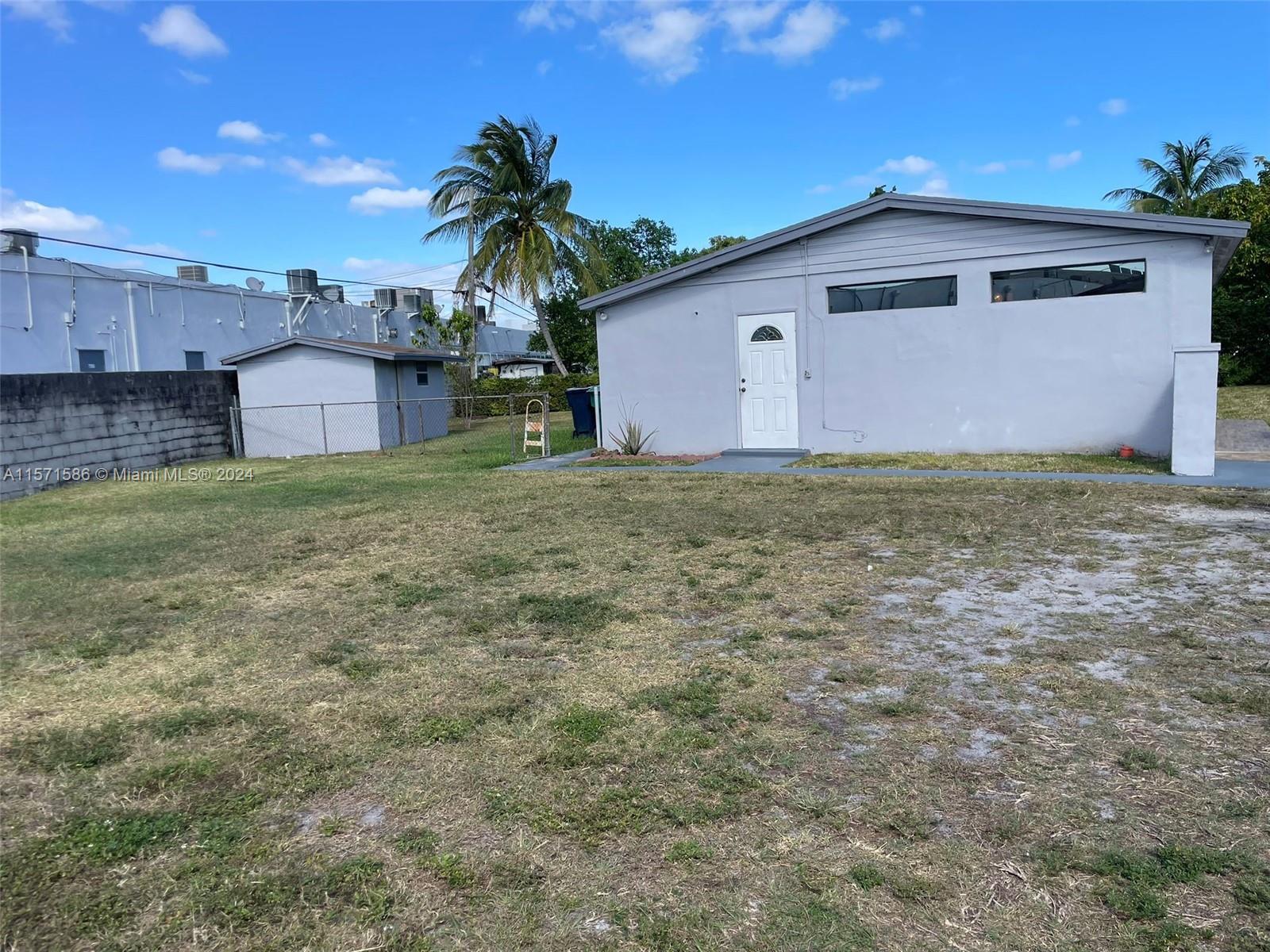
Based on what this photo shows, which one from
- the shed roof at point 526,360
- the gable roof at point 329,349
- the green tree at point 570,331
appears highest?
the green tree at point 570,331

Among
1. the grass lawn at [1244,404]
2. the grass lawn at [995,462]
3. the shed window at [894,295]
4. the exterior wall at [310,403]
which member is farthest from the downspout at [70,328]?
the grass lawn at [1244,404]

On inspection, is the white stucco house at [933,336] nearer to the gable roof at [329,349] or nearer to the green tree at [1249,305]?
the gable roof at [329,349]

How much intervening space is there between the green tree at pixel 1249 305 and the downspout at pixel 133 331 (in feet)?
91.5

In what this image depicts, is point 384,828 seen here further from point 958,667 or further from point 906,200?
point 906,200

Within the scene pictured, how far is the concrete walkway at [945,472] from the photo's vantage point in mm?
9570

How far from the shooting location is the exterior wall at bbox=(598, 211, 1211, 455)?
11336 mm

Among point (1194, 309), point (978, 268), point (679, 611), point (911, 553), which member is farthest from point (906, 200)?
point (679, 611)

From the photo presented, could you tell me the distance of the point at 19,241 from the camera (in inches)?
802

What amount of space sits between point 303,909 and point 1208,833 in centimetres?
287

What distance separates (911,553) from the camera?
6.79 meters

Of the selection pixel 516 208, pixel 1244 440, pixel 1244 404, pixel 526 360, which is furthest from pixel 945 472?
pixel 526 360

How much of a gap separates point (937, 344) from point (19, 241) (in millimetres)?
21125

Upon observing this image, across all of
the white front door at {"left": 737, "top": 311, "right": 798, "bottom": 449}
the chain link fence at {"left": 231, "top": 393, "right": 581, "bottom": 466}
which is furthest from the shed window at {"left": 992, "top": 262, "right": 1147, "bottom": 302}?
the chain link fence at {"left": 231, "top": 393, "right": 581, "bottom": 466}

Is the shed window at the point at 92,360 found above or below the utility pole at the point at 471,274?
below
